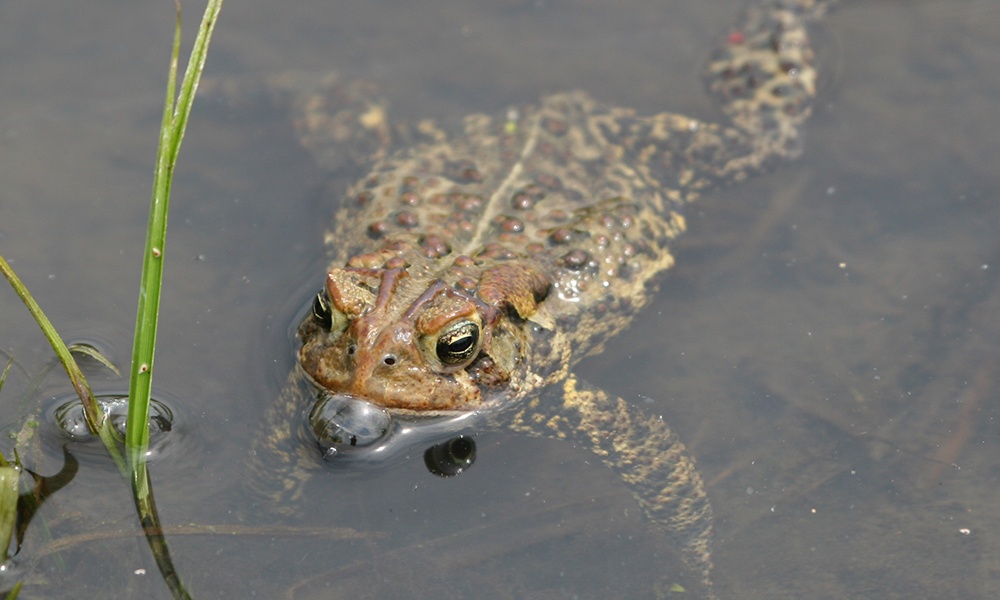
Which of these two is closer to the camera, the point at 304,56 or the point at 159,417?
the point at 159,417

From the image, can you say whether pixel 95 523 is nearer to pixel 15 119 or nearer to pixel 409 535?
pixel 409 535

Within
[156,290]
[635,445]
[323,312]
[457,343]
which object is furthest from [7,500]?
[635,445]

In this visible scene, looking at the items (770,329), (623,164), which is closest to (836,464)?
(770,329)

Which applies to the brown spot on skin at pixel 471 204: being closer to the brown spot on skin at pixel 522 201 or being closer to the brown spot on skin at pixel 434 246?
the brown spot on skin at pixel 522 201

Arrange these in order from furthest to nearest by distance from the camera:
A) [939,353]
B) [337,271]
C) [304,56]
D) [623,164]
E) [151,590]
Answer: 1. [304,56]
2. [623,164]
3. [939,353]
4. [337,271]
5. [151,590]

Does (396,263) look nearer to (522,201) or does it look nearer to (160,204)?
(522,201)

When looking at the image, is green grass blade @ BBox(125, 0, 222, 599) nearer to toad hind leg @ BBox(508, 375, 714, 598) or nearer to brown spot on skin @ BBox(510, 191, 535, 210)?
toad hind leg @ BBox(508, 375, 714, 598)

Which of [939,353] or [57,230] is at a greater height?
[57,230]
